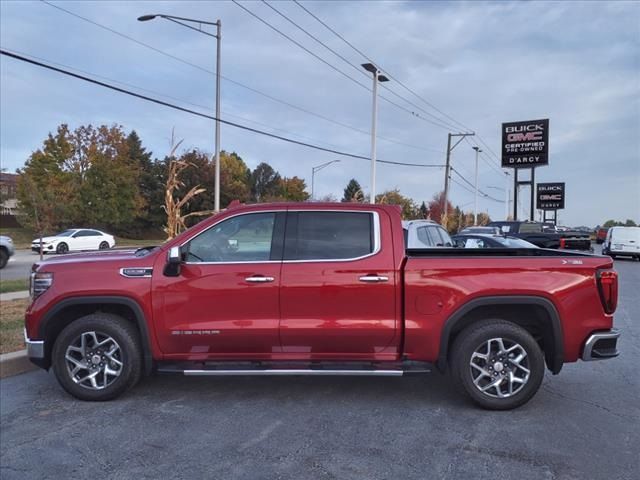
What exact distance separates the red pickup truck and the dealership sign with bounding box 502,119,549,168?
45.5 meters

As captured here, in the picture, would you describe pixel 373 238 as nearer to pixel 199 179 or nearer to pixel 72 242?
pixel 72 242

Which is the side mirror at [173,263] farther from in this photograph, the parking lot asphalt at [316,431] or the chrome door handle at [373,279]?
the chrome door handle at [373,279]

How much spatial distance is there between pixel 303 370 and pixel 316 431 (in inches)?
23.7

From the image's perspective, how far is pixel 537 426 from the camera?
177 inches

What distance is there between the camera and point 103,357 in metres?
5.01

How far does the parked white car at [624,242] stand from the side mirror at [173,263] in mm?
Result: 27945

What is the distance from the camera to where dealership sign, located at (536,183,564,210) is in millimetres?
60272

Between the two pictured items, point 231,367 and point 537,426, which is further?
point 231,367

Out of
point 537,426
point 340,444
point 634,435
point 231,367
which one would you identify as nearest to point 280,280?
point 231,367

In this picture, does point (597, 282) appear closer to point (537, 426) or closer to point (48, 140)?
point (537, 426)

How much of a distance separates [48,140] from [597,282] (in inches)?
2132

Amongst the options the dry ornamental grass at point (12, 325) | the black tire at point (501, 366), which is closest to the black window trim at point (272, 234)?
the black tire at point (501, 366)

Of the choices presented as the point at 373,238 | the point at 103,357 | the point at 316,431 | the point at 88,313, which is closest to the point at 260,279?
the point at 373,238

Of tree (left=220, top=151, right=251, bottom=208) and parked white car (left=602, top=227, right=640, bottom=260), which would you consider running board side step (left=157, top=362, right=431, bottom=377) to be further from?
tree (left=220, top=151, right=251, bottom=208)
